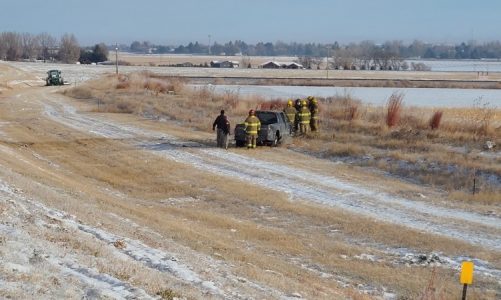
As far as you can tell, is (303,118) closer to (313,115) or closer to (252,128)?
(313,115)

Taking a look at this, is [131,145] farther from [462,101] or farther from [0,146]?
[462,101]

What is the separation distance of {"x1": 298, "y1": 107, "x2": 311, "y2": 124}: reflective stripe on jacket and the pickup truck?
3.76 feet

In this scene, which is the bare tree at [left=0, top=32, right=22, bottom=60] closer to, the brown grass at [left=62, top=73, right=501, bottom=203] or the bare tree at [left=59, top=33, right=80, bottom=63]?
the bare tree at [left=59, top=33, right=80, bottom=63]

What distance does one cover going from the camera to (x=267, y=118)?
27.6 m

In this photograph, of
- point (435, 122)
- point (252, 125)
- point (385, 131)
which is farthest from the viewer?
point (385, 131)

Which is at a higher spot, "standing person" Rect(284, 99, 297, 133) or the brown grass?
"standing person" Rect(284, 99, 297, 133)

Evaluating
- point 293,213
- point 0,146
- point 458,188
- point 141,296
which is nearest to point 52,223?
point 141,296

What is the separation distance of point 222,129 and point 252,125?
1146 millimetres

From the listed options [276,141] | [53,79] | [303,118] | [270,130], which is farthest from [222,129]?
[53,79]

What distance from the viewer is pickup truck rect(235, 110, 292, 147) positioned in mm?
26859

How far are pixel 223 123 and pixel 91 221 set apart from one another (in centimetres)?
1405

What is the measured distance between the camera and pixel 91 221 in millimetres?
12578

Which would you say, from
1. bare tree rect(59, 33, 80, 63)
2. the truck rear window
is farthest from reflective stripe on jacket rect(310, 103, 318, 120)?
bare tree rect(59, 33, 80, 63)

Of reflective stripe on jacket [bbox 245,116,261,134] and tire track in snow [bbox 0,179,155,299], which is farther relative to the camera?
reflective stripe on jacket [bbox 245,116,261,134]
